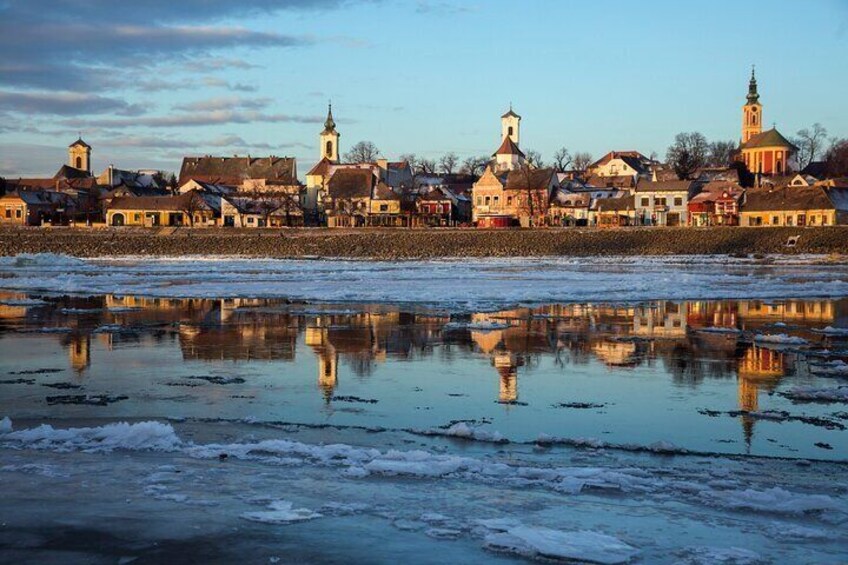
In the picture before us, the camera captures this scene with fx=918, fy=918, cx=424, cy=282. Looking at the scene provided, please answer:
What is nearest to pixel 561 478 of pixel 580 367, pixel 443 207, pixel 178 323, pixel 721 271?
pixel 580 367

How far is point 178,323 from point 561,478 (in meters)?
15.6

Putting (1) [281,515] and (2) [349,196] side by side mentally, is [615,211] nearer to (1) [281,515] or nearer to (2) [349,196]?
(2) [349,196]

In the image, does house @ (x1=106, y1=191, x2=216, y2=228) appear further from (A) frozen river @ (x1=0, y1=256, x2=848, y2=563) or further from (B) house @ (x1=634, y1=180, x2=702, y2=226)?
(A) frozen river @ (x1=0, y1=256, x2=848, y2=563)

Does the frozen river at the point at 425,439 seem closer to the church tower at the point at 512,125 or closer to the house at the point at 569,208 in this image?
the house at the point at 569,208

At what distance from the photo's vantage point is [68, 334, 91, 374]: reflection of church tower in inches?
606

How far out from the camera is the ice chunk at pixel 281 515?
734 centimetres

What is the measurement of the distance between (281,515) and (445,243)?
217ft

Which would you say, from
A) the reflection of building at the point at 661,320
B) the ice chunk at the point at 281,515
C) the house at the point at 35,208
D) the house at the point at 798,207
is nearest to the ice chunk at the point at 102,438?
the ice chunk at the point at 281,515

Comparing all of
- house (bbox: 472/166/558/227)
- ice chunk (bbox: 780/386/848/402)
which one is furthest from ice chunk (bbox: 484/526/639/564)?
house (bbox: 472/166/558/227)

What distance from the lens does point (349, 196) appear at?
4131 inches

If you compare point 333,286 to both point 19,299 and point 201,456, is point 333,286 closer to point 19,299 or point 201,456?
point 19,299

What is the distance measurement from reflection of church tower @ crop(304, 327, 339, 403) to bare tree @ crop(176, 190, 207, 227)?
8707cm

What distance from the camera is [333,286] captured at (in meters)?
35.3

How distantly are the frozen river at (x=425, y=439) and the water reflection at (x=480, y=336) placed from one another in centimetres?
12
